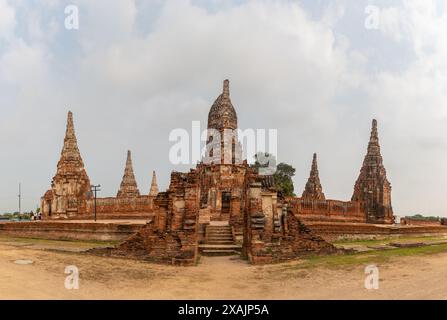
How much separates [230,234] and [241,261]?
376 centimetres

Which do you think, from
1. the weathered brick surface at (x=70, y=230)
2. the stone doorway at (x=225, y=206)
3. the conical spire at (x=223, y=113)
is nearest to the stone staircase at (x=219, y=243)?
the weathered brick surface at (x=70, y=230)

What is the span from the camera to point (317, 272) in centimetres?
934

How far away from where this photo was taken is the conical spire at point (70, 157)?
97.8ft

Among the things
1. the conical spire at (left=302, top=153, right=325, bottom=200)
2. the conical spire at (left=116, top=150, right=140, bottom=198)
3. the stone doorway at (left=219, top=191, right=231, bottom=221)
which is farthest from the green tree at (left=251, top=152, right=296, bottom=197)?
the stone doorway at (left=219, top=191, right=231, bottom=221)

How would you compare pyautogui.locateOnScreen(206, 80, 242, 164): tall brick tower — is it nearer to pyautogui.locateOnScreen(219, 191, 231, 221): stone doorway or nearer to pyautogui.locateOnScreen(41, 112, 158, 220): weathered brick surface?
pyautogui.locateOnScreen(219, 191, 231, 221): stone doorway

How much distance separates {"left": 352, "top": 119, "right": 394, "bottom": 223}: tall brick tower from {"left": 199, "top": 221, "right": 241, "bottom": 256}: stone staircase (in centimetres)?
1532

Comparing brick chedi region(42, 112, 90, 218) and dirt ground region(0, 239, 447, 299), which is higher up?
brick chedi region(42, 112, 90, 218)

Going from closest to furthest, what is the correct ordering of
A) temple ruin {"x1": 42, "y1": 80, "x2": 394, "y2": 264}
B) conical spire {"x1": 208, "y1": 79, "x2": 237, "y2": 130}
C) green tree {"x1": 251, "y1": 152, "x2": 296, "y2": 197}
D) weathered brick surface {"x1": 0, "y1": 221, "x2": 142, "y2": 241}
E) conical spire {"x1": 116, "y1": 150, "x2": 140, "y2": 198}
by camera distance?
1. temple ruin {"x1": 42, "y1": 80, "x2": 394, "y2": 264}
2. weathered brick surface {"x1": 0, "y1": 221, "x2": 142, "y2": 241}
3. conical spire {"x1": 208, "y1": 79, "x2": 237, "y2": 130}
4. conical spire {"x1": 116, "y1": 150, "x2": 140, "y2": 198}
5. green tree {"x1": 251, "y1": 152, "x2": 296, "y2": 197}

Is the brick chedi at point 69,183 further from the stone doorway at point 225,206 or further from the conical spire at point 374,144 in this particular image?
the conical spire at point 374,144

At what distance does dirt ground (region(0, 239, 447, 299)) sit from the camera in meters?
7.25

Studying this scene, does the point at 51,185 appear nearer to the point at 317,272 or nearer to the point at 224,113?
the point at 224,113

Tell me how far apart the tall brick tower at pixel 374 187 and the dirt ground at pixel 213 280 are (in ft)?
59.1
